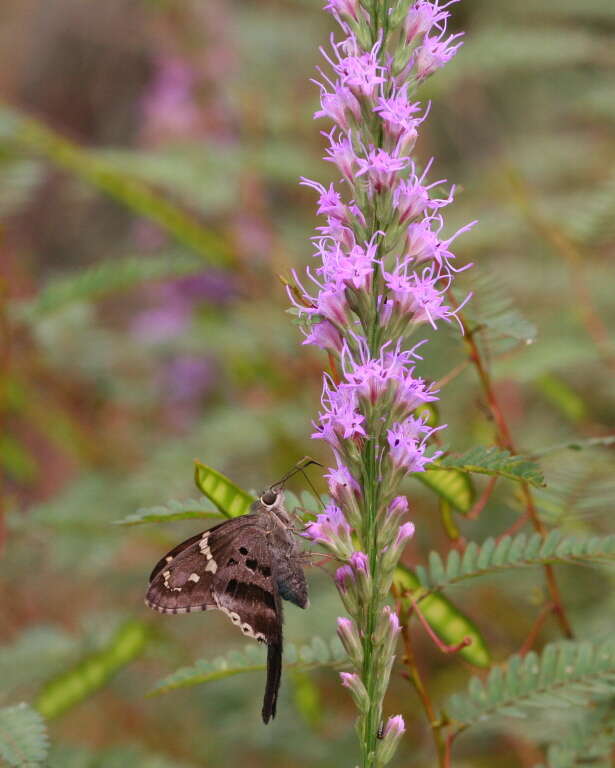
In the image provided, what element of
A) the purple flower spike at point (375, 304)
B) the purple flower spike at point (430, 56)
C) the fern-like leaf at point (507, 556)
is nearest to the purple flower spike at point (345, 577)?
the purple flower spike at point (375, 304)

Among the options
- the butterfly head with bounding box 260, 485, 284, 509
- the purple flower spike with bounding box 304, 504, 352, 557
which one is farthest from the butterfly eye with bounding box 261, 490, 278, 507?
the purple flower spike with bounding box 304, 504, 352, 557

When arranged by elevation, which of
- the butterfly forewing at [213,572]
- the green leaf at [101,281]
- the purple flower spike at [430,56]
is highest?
the green leaf at [101,281]

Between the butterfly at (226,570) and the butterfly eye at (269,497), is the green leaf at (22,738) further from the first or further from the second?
the butterfly eye at (269,497)

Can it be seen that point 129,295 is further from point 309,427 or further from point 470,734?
point 470,734

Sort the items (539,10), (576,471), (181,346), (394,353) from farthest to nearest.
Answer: (539,10), (181,346), (576,471), (394,353)

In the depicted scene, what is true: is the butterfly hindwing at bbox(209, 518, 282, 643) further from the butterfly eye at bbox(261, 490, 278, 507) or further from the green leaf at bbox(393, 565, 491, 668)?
the green leaf at bbox(393, 565, 491, 668)

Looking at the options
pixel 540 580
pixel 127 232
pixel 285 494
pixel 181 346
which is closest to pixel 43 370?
pixel 181 346
